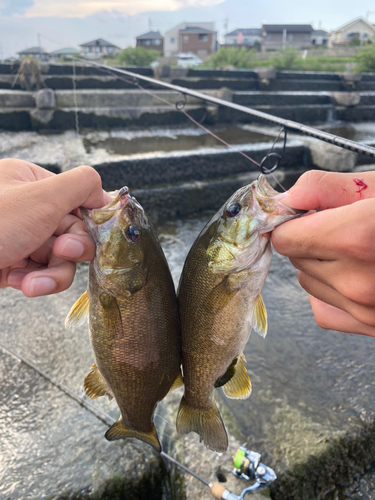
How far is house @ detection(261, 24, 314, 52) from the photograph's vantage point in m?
67.6

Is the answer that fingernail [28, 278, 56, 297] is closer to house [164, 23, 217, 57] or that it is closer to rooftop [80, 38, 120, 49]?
house [164, 23, 217, 57]

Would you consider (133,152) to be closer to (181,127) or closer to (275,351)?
(181,127)

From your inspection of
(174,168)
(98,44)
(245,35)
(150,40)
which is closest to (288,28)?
(245,35)

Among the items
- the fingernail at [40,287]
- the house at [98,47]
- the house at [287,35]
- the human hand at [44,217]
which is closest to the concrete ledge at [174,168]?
the human hand at [44,217]

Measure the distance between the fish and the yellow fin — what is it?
0.29 metres

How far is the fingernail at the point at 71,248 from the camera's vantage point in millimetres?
1599

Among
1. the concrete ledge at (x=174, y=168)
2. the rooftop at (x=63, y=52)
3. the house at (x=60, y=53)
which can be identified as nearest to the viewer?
the concrete ledge at (x=174, y=168)

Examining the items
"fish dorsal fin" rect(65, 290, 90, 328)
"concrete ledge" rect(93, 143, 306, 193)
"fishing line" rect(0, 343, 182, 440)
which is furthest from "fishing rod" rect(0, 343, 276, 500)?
"concrete ledge" rect(93, 143, 306, 193)

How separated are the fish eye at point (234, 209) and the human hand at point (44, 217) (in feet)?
2.01

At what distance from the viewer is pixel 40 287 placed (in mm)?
1671

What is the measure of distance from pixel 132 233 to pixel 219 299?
488mm

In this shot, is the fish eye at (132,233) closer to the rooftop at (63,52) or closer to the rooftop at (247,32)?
the rooftop at (63,52)

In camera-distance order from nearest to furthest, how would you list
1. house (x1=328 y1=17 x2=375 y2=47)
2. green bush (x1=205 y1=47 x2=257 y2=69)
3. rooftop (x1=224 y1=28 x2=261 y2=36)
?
green bush (x1=205 y1=47 x2=257 y2=69), house (x1=328 y1=17 x2=375 y2=47), rooftop (x1=224 y1=28 x2=261 y2=36)

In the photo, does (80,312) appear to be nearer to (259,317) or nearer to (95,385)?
(95,385)
